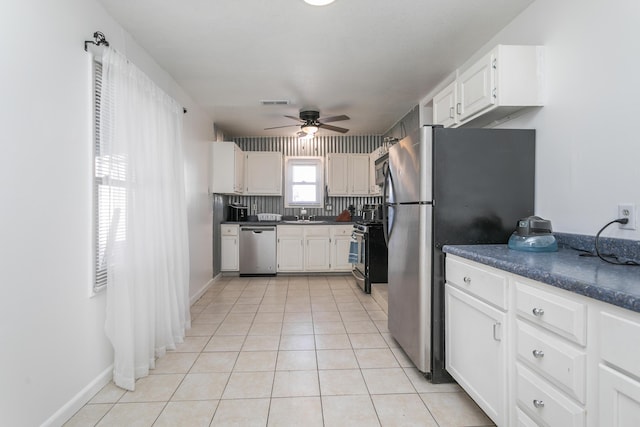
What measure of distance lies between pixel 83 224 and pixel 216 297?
95.9 inches

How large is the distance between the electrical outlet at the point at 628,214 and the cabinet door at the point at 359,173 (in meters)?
4.27

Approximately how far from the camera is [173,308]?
266 centimetres

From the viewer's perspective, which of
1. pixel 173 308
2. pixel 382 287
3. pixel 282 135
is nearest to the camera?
pixel 173 308

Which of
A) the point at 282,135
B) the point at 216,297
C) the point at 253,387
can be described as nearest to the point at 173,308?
the point at 253,387

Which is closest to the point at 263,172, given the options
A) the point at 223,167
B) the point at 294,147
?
the point at 294,147

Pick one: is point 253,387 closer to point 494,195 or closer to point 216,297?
point 494,195

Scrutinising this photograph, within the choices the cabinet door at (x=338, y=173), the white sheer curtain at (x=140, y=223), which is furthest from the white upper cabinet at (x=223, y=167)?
the white sheer curtain at (x=140, y=223)

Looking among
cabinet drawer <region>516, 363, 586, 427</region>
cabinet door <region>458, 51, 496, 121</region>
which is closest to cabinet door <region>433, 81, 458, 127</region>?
cabinet door <region>458, 51, 496, 121</region>

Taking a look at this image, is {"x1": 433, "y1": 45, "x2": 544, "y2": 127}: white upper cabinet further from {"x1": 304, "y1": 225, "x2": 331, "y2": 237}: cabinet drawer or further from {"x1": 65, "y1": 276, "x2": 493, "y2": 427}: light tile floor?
{"x1": 304, "y1": 225, "x2": 331, "y2": 237}: cabinet drawer

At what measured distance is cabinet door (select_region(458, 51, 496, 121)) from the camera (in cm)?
210

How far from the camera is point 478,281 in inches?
63.9

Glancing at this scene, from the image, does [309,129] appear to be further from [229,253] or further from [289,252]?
[229,253]

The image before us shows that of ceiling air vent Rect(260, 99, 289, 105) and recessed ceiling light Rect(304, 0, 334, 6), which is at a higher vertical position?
ceiling air vent Rect(260, 99, 289, 105)

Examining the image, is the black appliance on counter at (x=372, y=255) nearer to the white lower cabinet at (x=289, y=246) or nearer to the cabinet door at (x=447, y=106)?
the white lower cabinet at (x=289, y=246)
